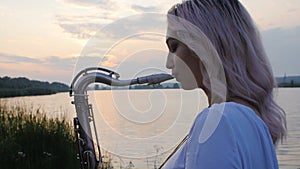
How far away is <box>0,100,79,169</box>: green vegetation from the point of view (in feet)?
15.6

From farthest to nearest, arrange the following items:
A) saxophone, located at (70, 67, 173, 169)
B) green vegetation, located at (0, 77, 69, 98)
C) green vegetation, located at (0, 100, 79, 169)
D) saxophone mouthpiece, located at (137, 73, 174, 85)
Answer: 1. green vegetation, located at (0, 77, 69, 98)
2. green vegetation, located at (0, 100, 79, 169)
3. saxophone, located at (70, 67, 173, 169)
4. saxophone mouthpiece, located at (137, 73, 174, 85)

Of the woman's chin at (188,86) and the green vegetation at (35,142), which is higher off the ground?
the woman's chin at (188,86)

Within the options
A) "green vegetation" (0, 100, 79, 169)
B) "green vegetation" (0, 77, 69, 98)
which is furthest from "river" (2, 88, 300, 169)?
"green vegetation" (0, 77, 69, 98)

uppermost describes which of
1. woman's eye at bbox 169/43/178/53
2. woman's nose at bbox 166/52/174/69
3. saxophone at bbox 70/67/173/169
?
woman's eye at bbox 169/43/178/53

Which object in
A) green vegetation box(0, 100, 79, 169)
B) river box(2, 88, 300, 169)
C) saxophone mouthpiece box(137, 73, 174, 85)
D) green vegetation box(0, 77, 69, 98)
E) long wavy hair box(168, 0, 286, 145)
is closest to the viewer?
long wavy hair box(168, 0, 286, 145)

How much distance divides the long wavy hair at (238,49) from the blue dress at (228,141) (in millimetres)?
98

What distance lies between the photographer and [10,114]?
18.3ft

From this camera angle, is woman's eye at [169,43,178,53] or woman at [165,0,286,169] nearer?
woman at [165,0,286,169]

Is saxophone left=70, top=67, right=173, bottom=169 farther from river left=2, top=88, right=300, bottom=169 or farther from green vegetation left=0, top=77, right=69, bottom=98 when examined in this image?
green vegetation left=0, top=77, right=69, bottom=98

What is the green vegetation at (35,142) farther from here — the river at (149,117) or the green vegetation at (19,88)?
the river at (149,117)

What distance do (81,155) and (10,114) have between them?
3.54 m

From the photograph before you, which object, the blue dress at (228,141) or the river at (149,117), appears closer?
the blue dress at (228,141)

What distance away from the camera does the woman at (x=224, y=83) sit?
794 mm

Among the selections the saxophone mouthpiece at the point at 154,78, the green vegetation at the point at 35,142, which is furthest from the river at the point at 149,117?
the green vegetation at the point at 35,142
